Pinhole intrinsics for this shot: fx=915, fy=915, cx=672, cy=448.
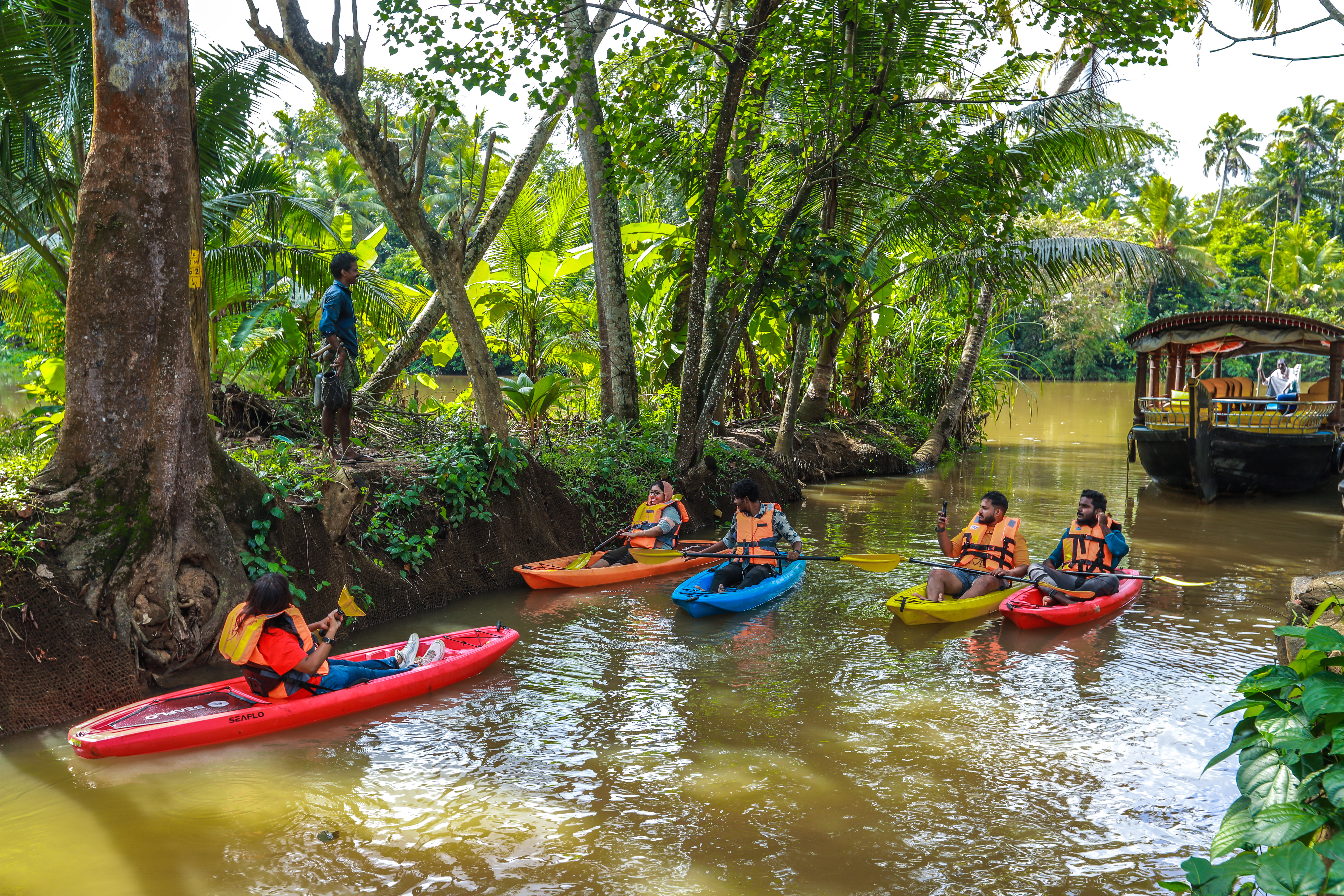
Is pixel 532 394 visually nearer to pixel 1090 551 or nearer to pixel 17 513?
pixel 17 513

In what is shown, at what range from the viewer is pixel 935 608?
7.98 m

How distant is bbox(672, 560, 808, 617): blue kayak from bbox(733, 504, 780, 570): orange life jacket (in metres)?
0.26

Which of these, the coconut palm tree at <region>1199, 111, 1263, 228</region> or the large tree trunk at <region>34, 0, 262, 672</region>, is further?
the coconut palm tree at <region>1199, 111, 1263, 228</region>

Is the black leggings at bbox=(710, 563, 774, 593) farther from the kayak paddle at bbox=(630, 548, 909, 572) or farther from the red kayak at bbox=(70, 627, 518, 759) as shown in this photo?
the red kayak at bbox=(70, 627, 518, 759)

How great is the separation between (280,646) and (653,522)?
499 centimetres

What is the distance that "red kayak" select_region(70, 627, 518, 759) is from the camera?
510 cm

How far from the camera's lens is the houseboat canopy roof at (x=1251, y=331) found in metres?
15.0

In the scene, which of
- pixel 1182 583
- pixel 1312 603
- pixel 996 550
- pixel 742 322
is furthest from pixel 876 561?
pixel 1312 603

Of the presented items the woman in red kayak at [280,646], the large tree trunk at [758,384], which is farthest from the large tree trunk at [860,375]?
the woman in red kayak at [280,646]

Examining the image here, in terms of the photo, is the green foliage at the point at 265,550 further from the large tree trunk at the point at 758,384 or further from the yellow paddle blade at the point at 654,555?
the large tree trunk at the point at 758,384

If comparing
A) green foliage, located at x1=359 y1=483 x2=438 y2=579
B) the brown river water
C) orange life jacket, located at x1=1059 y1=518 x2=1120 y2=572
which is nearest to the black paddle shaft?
the brown river water

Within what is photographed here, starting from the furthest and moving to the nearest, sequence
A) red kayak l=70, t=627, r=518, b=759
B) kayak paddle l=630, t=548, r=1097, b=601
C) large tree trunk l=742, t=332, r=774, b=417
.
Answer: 1. large tree trunk l=742, t=332, r=774, b=417
2. kayak paddle l=630, t=548, r=1097, b=601
3. red kayak l=70, t=627, r=518, b=759

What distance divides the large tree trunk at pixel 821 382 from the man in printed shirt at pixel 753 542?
769 centimetres

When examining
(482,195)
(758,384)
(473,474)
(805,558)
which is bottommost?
(805,558)
